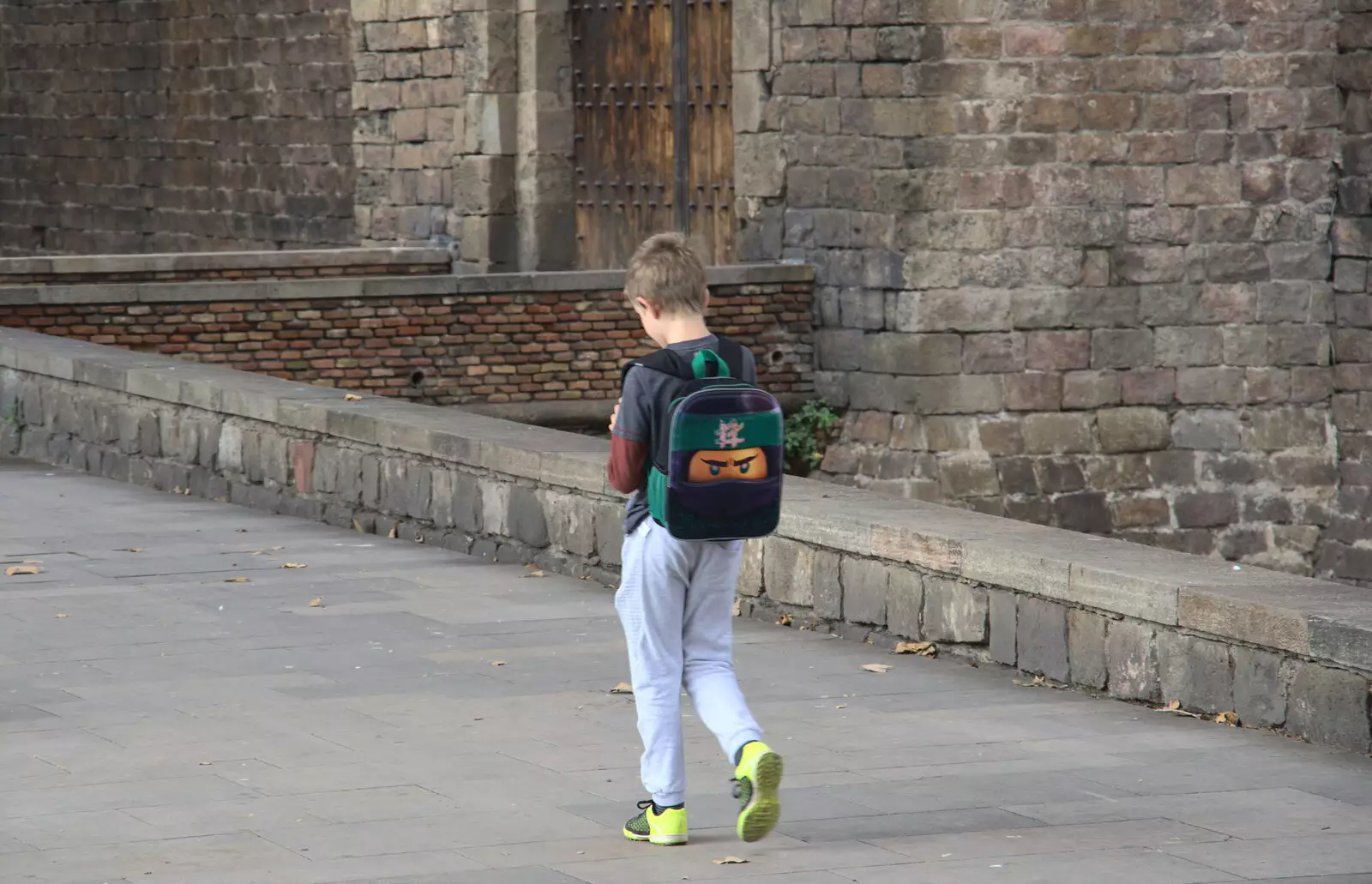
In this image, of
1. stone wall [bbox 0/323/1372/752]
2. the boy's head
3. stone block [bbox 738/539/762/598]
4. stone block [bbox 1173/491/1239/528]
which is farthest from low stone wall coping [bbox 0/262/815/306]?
the boy's head

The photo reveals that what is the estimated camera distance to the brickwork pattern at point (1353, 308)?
591 inches

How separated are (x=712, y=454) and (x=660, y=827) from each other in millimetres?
733

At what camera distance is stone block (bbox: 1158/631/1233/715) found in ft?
19.7

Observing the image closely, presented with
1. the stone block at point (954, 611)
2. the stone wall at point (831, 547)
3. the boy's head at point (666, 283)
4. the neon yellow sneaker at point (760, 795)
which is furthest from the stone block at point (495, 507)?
the neon yellow sneaker at point (760, 795)

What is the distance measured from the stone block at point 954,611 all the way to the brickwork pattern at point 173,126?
1317 centimetres

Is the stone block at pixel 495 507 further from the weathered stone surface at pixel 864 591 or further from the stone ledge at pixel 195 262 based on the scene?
the stone ledge at pixel 195 262

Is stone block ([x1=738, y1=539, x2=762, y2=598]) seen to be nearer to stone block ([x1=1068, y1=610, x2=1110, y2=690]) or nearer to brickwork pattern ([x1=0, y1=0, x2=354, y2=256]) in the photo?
stone block ([x1=1068, y1=610, x2=1110, y2=690])

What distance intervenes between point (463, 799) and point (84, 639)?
228 cm

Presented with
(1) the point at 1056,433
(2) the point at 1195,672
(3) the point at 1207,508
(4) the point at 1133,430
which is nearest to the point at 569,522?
(2) the point at 1195,672

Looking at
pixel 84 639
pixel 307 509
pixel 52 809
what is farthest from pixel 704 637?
pixel 307 509

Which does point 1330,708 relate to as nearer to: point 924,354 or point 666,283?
point 666,283

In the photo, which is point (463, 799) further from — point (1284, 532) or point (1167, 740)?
point (1284, 532)

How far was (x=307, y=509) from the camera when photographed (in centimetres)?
977

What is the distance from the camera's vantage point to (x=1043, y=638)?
6559mm
